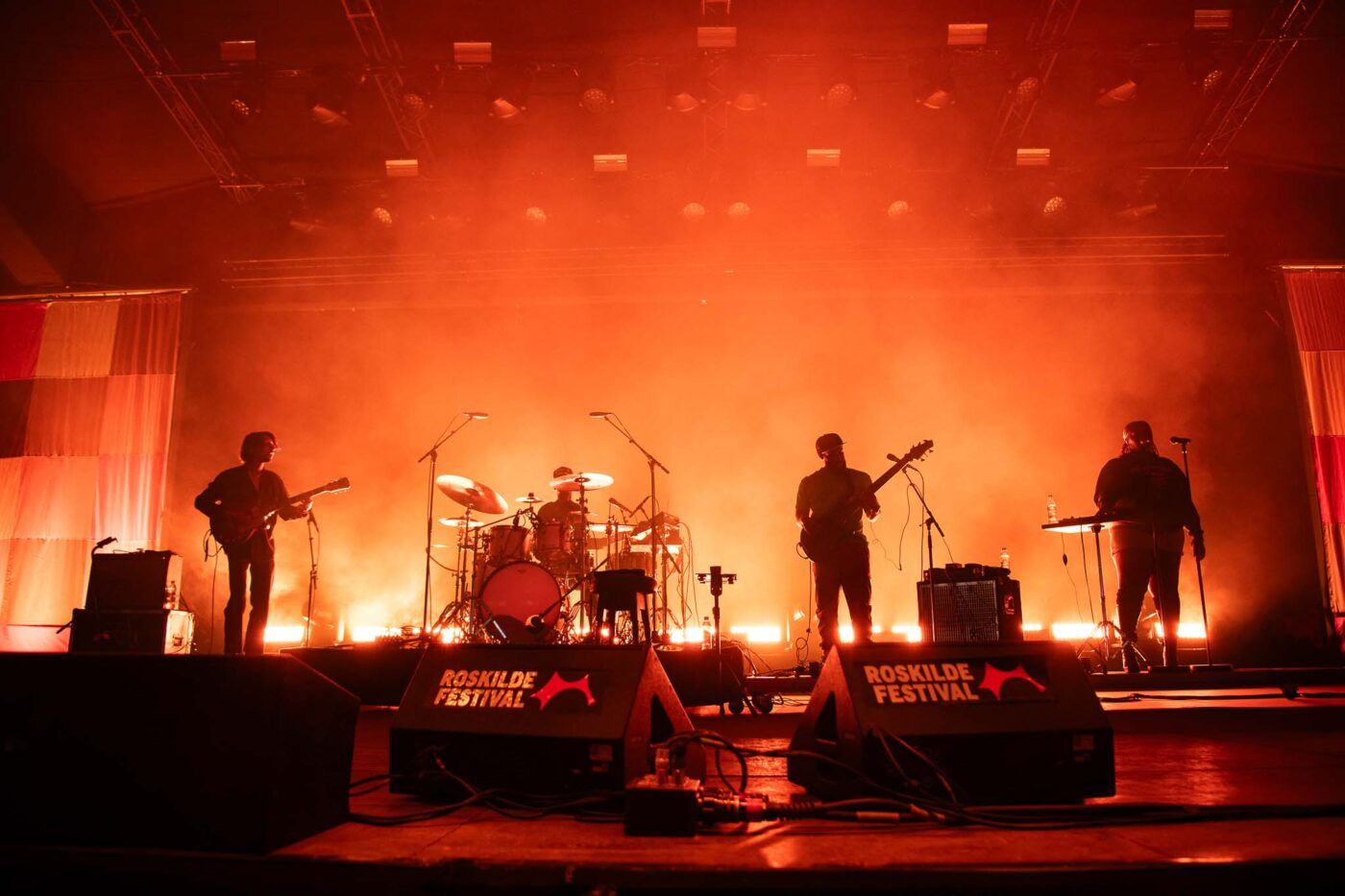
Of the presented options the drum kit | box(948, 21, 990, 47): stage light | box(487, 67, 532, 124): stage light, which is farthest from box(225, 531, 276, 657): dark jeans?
box(948, 21, 990, 47): stage light

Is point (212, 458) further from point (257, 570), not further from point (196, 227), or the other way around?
point (257, 570)

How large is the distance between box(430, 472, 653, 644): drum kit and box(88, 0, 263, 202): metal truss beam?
4825mm

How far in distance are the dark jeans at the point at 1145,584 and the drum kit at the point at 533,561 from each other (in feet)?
12.5

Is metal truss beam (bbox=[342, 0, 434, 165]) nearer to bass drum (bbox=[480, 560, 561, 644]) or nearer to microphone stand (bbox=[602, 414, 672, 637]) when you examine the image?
microphone stand (bbox=[602, 414, 672, 637])

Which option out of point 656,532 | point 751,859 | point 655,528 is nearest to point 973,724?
point 751,859

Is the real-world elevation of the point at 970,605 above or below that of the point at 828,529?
below

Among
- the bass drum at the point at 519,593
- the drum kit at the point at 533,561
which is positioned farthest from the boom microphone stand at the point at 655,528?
the bass drum at the point at 519,593

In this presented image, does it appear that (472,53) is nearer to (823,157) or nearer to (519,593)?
(823,157)

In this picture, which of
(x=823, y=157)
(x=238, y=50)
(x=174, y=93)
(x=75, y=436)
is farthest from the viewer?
(x=75, y=436)

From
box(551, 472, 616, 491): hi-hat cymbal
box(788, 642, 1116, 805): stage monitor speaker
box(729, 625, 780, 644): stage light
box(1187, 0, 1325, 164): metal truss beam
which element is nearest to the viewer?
box(788, 642, 1116, 805): stage monitor speaker

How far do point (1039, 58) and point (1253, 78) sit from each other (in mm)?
2171

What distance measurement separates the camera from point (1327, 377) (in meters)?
8.67

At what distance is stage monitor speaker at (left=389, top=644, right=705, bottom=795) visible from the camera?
1953 millimetres

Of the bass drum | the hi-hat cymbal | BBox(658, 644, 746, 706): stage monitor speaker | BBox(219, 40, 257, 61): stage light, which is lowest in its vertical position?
BBox(658, 644, 746, 706): stage monitor speaker
